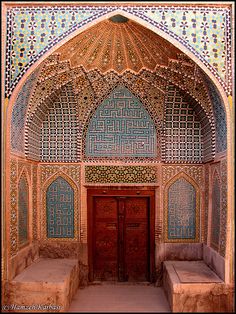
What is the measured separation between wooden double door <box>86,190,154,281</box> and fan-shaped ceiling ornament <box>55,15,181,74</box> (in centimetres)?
275

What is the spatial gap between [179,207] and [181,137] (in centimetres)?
145

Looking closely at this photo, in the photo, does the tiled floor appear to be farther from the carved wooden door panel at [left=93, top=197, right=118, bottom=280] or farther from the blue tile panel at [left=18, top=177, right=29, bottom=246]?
the blue tile panel at [left=18, top=177, right=29, bottom=246]

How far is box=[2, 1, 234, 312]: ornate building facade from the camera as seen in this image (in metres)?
7.77

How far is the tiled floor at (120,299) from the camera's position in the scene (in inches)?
291

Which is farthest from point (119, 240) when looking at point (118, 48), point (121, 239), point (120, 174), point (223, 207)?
point (118, 48)

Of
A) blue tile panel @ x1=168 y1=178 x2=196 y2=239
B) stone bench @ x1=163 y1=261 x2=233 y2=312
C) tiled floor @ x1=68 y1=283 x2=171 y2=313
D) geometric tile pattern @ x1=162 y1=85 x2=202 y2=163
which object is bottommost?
tiled floor @ x1=68 y1=283 x2=171 y2=313

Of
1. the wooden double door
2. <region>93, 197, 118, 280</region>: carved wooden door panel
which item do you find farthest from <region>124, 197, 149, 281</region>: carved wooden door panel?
<region>93, 197, 118, 280</region>: carved wooden door panel

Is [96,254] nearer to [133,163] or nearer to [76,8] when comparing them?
[133,163]

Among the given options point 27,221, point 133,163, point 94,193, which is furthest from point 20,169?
point 133,163

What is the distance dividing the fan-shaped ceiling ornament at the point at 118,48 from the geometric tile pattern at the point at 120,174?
6.50ft

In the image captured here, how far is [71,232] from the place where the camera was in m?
9.03

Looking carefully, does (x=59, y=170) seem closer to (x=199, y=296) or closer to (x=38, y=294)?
(x=38, y=294)

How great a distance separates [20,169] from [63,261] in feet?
7.09

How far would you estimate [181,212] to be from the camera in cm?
900
